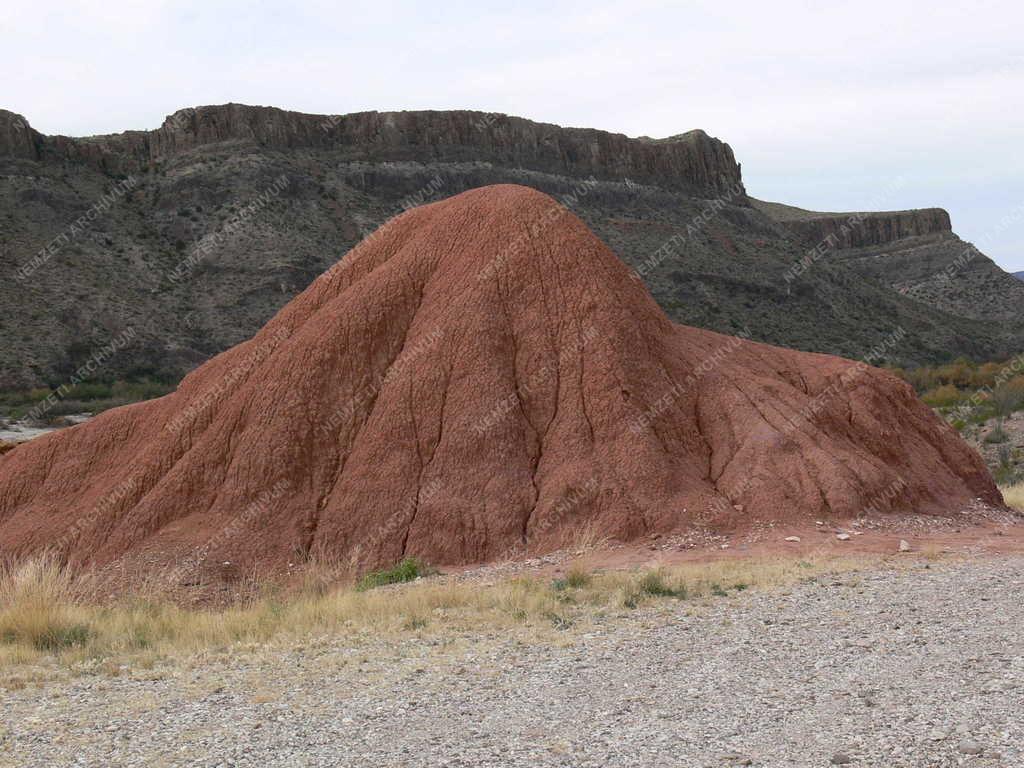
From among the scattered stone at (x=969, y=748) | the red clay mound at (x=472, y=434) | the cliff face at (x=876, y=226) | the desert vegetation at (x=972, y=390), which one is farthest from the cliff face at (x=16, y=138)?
the cliff face at (x=876, y=226)

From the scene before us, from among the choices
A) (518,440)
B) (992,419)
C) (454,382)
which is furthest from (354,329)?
(992,419)

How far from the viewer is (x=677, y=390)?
1730 cm

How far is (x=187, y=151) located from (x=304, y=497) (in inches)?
2096

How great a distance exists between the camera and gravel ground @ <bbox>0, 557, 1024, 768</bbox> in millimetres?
6523

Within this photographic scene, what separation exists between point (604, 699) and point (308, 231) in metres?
52.3

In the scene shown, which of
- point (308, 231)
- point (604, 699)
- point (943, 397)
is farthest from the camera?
point (308, 231)

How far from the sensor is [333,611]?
444 inches

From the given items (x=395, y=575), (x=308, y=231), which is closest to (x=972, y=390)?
(x=308, y=231)

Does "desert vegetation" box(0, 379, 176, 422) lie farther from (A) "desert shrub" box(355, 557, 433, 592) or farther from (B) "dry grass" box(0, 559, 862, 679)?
(B) "dry grass" box(0, 559, 862, 679)

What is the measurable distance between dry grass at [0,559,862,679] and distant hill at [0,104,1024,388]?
37183mm

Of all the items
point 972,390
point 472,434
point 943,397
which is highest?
point 972,390

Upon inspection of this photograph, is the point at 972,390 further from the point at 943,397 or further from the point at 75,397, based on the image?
the point at 75,397

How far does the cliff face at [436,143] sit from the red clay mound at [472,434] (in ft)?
156

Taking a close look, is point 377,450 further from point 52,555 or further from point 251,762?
point 251,762
